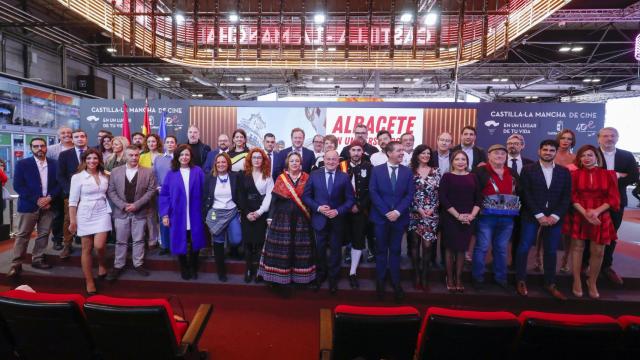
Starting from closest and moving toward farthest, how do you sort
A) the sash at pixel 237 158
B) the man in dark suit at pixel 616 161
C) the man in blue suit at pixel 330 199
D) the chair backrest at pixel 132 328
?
the chair backrest at pixel 132 328, the man in blue suit at pixel 330 199, the man in dark suit at pixel 616 161, the sash at pixel 237 158

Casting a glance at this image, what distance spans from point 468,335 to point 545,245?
2.48 m

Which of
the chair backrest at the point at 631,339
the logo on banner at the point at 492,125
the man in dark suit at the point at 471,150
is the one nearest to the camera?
the chair backrest at the point at 631,339

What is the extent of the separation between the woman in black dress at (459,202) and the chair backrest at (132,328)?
8.86 ft

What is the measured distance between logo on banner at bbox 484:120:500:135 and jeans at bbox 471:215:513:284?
12.8 ft

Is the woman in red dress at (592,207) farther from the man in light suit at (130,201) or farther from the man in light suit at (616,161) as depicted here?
the man in light suit at (130,201)

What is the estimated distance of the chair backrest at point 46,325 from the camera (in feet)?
5.07

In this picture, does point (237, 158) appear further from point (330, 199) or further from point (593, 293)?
point (593, 293)

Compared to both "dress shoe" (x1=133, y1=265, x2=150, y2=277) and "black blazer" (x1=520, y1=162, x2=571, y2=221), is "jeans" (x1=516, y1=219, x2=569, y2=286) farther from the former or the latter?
"dress shoe" (x1=133, y1=265, x2=150, y2=277)

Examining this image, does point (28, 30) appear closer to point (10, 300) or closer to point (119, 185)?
point (119, 185)

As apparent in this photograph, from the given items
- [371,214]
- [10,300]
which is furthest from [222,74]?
[10,300]

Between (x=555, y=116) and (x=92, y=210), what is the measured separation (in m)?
8.15

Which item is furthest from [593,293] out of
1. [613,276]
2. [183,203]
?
[183,203]

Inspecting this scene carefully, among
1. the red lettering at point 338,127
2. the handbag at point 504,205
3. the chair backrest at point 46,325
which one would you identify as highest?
the red lettering at point 338,127

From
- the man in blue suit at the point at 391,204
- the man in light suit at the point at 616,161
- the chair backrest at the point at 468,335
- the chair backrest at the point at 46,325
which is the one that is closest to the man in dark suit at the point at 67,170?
the chair backrest at the point at 46,325
